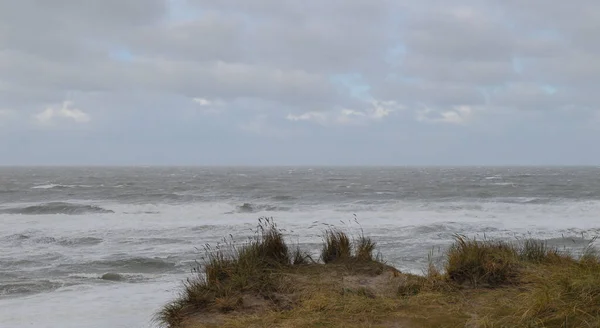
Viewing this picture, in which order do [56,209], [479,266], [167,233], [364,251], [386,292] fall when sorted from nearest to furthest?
1. [386,292]
2. [479,266]
3. [364,251]
4. [167,233]
5. [56,209]

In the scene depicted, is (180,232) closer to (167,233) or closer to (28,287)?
(167,233)

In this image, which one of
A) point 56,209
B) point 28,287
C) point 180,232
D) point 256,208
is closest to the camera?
point 28,287

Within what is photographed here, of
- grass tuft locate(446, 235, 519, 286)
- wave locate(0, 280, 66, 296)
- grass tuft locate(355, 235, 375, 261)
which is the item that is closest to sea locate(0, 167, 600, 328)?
wave locate(0, 280, 66, 296)

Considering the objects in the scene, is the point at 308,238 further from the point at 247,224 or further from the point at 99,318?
the point at 99,318

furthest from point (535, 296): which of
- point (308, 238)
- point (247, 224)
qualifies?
point (247, 224)

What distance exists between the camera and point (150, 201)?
37125 mm

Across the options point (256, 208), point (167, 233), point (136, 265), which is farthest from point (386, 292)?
point (256, 208)

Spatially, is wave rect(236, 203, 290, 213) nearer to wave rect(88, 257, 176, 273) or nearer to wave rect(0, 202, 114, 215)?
wave rect(0, 202, 114, 215)

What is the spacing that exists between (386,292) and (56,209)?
2916 cm

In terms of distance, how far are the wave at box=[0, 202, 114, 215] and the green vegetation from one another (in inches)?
992

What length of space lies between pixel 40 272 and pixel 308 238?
866cm

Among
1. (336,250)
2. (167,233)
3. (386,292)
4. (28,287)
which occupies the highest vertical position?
(336,250)

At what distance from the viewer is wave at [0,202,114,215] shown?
1170 inches

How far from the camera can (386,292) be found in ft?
22.3
